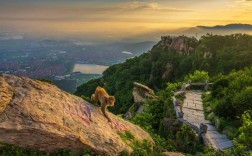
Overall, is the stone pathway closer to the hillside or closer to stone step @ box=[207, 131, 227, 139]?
stone step @ box=[207, 131, 227, 139]

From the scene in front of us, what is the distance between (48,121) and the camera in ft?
33.1

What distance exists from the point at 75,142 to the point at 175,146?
A: 702 centimetres

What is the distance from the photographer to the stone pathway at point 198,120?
16125mm

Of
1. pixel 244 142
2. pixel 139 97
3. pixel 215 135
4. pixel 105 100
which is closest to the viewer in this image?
pixel 105 100

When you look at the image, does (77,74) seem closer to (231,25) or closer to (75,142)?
(231,25)

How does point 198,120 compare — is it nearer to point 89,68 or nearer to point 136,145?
point 136,145

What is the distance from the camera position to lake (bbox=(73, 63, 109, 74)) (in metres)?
135

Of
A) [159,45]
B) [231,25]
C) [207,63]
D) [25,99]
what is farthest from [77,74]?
[25,99]

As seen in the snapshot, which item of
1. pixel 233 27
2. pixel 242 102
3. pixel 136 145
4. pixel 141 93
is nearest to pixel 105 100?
pixel 136 145

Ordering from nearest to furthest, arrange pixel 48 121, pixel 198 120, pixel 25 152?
pixel 25 152 < pixel 48 121 < pixel 198 120

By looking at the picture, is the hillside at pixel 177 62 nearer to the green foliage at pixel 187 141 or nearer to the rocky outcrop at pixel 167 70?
the rocky outcrop at pixel 167 70

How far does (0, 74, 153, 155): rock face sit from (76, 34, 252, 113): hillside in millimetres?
35593

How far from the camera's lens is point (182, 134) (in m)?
16.9

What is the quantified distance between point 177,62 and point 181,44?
678cm
